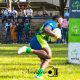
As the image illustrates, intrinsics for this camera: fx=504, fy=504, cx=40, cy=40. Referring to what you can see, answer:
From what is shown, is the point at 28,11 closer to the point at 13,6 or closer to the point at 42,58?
the point at 13,6

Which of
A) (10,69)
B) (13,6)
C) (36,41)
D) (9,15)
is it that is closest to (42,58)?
(36,41)

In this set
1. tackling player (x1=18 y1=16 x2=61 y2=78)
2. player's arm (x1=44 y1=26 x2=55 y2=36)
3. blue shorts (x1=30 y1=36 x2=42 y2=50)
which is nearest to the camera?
player's arm (x1=44 y1=26 x2=55 y2=36)

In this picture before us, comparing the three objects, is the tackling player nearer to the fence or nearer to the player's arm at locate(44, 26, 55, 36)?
the player's arm at locate(44, 26, 55, 36)

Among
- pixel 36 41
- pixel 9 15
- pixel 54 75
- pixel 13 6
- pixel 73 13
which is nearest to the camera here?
pixel 36 41

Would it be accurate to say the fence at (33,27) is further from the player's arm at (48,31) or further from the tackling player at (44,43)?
the player's arm at (48,31)

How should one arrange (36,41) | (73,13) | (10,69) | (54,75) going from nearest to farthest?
(36,41)
(54,75)
(10,69)
(73,13)

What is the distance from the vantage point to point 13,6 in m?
52.4

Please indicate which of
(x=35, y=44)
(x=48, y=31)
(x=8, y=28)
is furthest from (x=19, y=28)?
(x=48, y=31)

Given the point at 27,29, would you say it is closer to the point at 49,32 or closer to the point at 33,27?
the point at 33,27

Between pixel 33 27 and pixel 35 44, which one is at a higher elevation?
pixel 35 44

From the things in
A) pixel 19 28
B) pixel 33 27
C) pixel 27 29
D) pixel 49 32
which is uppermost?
pixel 49 32

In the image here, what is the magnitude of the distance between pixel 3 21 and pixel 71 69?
66.9 ft

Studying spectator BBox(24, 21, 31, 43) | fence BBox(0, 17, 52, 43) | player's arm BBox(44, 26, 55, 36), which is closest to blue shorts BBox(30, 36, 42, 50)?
player's arm BBox(44, 26, 55, 36)

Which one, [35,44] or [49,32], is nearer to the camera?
[49,32]
